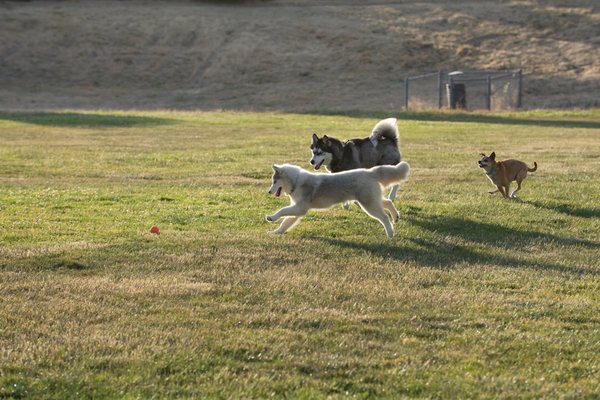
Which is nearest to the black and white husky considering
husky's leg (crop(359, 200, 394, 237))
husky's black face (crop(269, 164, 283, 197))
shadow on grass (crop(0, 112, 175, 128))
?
husky's black face (crop(269, 164, 283, 197))

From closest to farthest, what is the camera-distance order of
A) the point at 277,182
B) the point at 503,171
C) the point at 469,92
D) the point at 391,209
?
the point at 277,182 → the point at 391,209 → the point at 503,171 → the point at 469,92

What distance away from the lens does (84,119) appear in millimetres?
38531

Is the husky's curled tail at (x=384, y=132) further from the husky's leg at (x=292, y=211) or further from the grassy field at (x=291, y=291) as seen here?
the husky's leg at (x=292, y=211)

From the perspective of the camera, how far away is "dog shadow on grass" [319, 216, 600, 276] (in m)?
10.8

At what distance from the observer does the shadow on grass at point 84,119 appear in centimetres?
3631

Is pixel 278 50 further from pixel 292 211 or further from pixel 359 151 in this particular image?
pixel 292 211

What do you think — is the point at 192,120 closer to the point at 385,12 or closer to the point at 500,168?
the point at 500,168

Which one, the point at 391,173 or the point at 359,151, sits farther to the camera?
the point at 359,151

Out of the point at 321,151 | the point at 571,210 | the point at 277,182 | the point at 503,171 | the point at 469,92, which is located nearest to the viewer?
the point at 277,182

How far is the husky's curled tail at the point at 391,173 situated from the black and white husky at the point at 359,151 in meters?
2.27

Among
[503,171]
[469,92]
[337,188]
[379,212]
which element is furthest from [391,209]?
[469,92]

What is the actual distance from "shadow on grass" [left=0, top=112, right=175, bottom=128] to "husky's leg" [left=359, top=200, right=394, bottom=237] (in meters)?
24.3

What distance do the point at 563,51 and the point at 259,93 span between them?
62.6 ft

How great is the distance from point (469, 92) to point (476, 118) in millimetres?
16396
